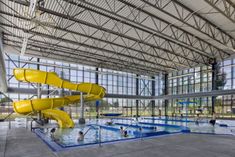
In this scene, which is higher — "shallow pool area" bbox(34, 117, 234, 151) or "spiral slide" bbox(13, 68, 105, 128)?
"spiral slide" bbox(13, 68, 105, 128)

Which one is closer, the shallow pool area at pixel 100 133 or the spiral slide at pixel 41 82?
the shallow pool area at pixel 100 133

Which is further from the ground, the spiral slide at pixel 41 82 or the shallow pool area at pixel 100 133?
the spiral slide at pixel 41 82

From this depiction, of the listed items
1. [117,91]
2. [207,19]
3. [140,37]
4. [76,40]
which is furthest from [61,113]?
[117,91]

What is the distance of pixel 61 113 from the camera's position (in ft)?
49.2

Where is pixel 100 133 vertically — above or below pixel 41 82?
below

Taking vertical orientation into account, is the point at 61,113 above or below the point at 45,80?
below

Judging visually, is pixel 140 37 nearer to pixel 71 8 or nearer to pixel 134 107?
pixel 71 8

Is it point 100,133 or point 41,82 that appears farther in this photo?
point 41,82

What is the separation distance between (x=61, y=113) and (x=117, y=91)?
1714 centimetres

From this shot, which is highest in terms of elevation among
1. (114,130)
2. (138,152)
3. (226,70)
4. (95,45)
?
(95,45)

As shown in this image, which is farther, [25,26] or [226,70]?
[226,70]

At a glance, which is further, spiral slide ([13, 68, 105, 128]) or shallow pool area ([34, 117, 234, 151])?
spiral slide ([13, 68, 105, 128])

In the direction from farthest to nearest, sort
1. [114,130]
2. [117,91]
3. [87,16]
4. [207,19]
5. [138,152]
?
[117,91], [114,130], [207,19], [87,16], [138,152]

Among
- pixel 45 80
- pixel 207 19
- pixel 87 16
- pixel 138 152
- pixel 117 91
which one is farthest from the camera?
pixel 117 91
